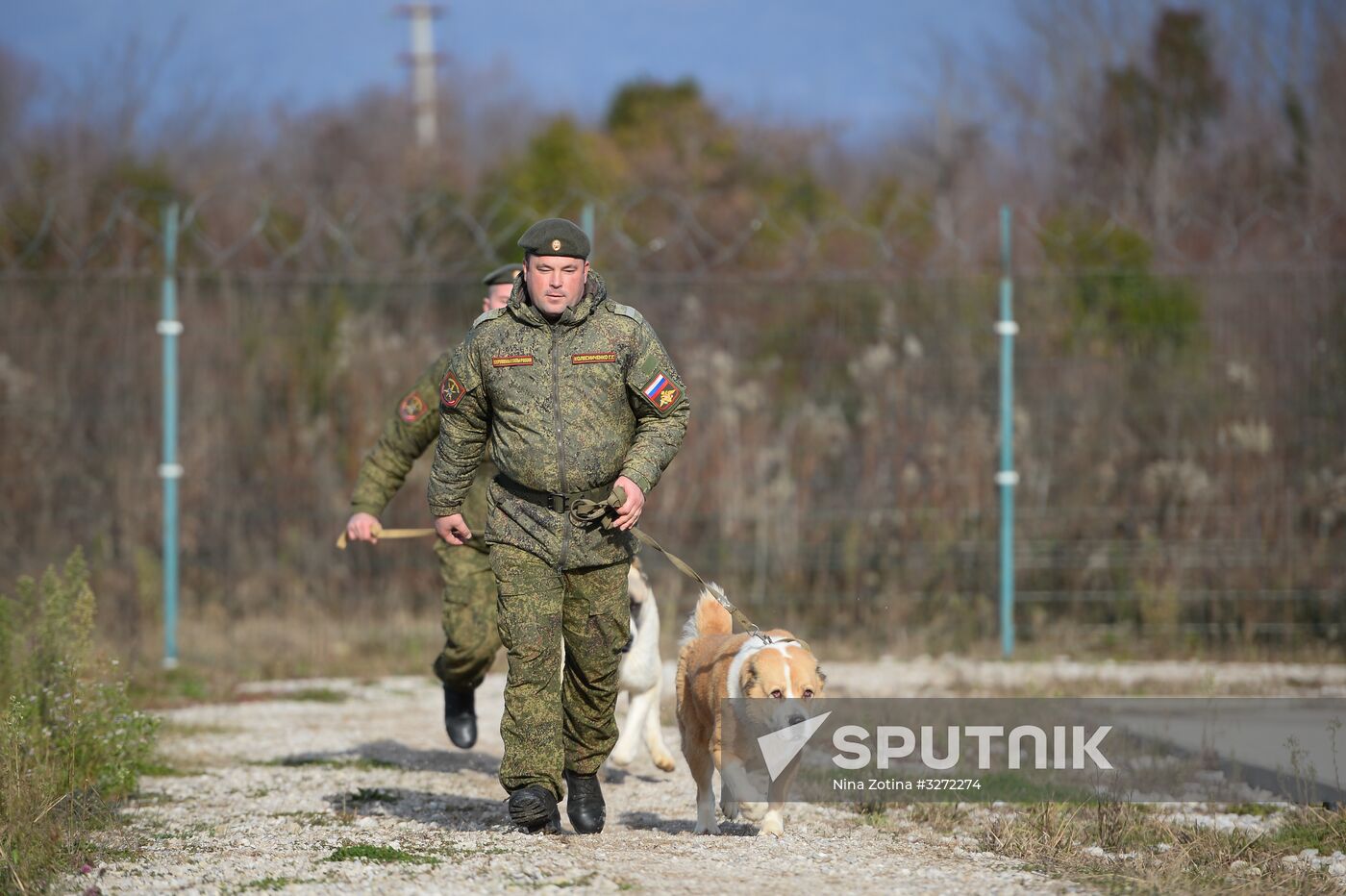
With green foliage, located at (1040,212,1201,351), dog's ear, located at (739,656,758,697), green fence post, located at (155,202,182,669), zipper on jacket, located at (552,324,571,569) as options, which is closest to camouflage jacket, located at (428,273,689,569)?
zipper on jacket, located at (552,324,571,569)

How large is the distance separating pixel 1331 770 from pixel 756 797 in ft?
9.19

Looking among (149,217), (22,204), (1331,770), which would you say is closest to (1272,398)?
(1331,770)

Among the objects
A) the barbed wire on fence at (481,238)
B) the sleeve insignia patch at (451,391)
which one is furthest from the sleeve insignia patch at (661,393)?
the barbed wire on fence at (481,238)

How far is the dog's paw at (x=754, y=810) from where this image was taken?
5215mm

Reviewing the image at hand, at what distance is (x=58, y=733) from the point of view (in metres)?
6.08

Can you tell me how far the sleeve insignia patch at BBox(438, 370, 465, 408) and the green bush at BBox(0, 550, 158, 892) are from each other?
1895 millimetres

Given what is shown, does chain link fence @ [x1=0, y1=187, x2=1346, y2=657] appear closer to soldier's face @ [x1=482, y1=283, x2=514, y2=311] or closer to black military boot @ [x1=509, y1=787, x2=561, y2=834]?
soldier's face @ [x1=482, y1=283, x2=514, y2=311]

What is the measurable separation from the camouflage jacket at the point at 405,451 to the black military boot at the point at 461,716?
0.80 meters

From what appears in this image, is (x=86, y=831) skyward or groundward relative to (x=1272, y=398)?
groundward

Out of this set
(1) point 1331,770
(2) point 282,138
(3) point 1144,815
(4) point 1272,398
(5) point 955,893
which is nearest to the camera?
(5) point 955,893

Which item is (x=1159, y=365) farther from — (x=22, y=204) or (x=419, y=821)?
(x=22, y=204)

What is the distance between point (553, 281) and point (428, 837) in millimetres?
1942

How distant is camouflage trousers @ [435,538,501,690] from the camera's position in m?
→ 6.44

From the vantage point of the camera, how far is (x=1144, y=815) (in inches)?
216
